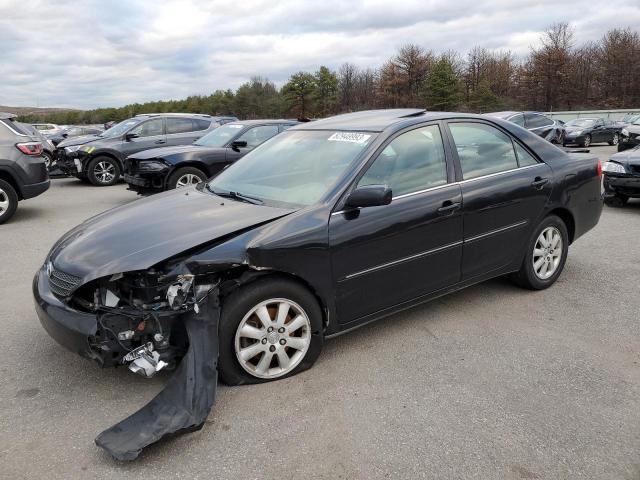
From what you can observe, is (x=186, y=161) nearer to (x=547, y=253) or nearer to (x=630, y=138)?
(x=547, y=253)

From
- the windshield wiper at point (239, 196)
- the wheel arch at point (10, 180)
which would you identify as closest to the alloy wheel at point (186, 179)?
the wheel arch at point (10, 180)

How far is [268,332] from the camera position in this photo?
124 inches

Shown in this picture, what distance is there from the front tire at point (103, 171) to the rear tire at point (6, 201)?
4403 millimetres

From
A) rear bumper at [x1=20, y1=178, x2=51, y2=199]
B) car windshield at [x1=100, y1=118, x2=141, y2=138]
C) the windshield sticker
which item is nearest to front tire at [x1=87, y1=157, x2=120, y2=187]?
car windshield at [x1=100, y1=118, x2=141, y2=138]

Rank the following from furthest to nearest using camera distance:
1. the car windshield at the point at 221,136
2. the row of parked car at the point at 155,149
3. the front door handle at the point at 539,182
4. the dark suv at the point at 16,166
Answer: the car windshield at the point at 221,136, the row of parked car at the point at 155,149, the dark suv at the point at 16,166, the front door handle at the point at 539,182

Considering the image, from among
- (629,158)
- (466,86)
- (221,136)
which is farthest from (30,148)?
(466,86)

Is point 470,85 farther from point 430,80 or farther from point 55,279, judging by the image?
point 55,279

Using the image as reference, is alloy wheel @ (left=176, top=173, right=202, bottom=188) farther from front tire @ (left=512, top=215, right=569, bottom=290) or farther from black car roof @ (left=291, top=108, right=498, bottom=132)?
front tire @ (left=512, top=215, right=569, bottom=290)

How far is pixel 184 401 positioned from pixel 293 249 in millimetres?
1044

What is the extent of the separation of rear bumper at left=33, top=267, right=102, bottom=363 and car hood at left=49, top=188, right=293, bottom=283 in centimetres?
20

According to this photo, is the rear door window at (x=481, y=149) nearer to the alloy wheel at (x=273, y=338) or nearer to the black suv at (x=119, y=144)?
the alloy wheel at (x=273, y=338)

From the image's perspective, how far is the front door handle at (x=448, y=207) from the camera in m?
3.81

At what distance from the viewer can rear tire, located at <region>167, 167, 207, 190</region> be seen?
9516 mm

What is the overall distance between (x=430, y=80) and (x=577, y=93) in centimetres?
1551
